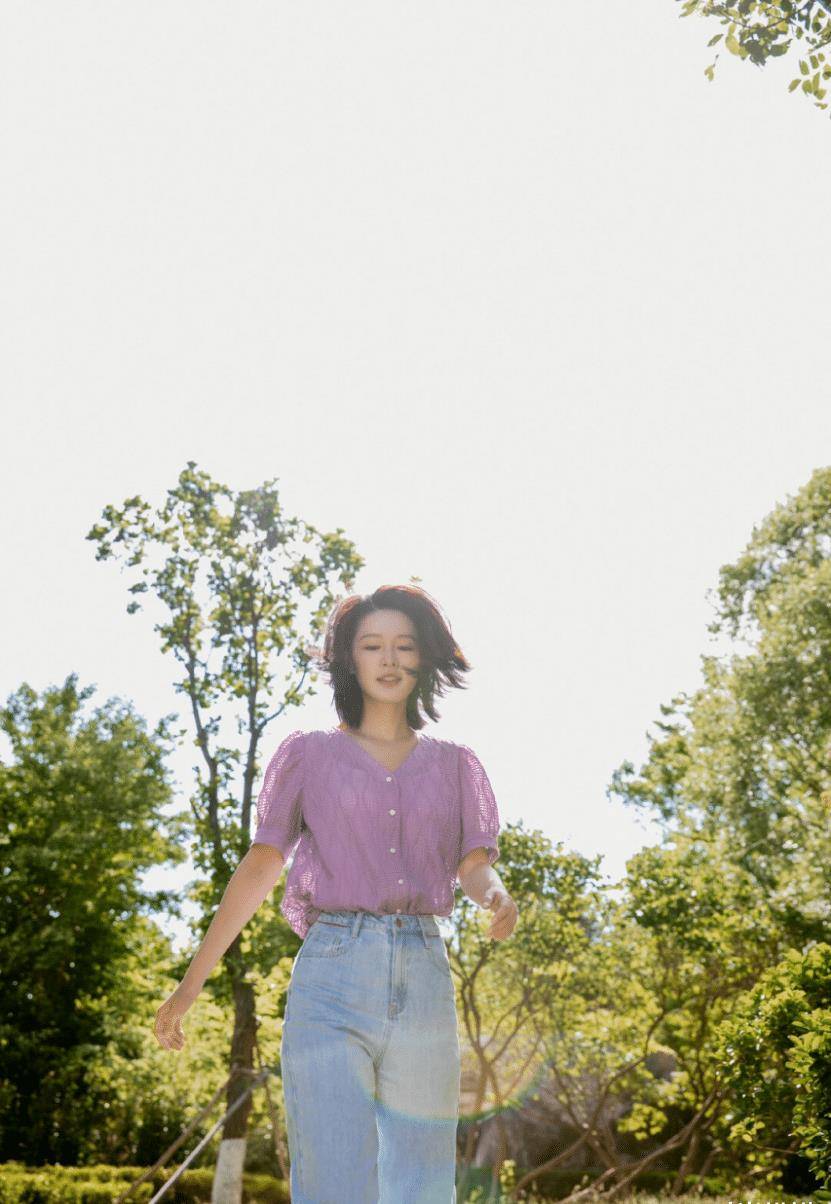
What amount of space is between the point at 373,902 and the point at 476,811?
1.33 feet

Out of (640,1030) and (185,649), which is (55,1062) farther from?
(640,1030)

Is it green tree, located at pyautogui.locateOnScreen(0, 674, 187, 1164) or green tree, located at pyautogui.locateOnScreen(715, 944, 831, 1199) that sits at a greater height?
green tree, located at pyautogui.locateOnScreen(0, 674, 187, 1164)

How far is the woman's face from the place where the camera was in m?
3.23

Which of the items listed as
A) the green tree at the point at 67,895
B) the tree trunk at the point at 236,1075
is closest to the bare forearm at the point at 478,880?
the tree trunk at the point at 236,1075

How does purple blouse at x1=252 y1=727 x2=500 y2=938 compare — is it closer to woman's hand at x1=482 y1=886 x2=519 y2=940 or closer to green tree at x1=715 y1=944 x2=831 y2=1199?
woman's hand at x1=482 y1=886 x2=519 y2=940

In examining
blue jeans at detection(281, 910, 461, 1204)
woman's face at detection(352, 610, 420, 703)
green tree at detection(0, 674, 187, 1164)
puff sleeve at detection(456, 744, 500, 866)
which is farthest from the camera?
green tree at detection(0, 674, 187, 1164)

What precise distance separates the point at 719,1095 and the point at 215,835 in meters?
7.57

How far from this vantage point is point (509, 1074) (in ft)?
59.2

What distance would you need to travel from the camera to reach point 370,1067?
2574 millimetres

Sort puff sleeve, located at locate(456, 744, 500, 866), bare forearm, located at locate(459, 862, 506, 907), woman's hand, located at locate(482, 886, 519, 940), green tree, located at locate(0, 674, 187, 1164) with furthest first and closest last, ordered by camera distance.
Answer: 1. green tree, located at locate(0, 674, 187, 1164)
2. puff sleeve, located at locate(456, 744, 500, 866)
3. bare forearm, located at locate(459, 862, 506, 907)
4. woman's hand, located at locate(482, 886, 519, 940)

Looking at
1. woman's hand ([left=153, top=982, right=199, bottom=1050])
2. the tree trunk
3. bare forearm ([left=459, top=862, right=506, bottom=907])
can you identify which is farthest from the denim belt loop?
the tree trunk

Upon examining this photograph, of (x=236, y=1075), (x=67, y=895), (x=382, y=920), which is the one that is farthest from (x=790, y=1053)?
(x=67, y=895)

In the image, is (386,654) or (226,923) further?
(386,654)

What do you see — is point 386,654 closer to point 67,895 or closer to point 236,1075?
point 236,1075
